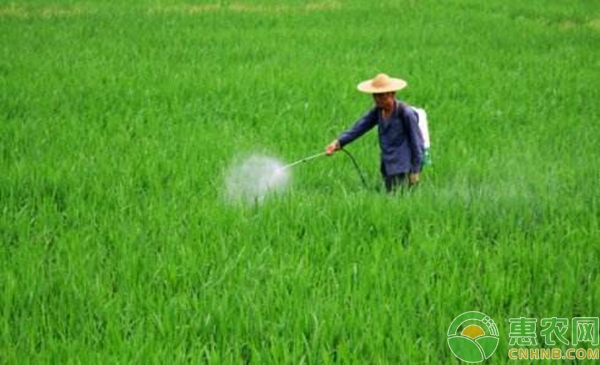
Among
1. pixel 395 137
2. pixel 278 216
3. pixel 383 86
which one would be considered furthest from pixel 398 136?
pixel 278 216

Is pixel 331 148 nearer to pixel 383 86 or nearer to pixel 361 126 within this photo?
pixel 361 126

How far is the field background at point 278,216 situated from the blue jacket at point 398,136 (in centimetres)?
22

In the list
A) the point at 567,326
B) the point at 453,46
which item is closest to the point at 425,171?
the point at 567,326

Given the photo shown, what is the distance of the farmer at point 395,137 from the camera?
392cm

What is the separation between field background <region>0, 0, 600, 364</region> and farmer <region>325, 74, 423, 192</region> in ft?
0.67

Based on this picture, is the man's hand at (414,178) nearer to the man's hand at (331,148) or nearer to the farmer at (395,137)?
the farmer at (395,137)

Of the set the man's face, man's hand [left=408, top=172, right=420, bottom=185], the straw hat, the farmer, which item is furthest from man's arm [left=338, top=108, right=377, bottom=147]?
man's hand [left=408, top=172, right=420, bottom=185]

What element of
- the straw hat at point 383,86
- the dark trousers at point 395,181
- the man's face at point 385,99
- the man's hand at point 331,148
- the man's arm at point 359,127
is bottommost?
the dark trousers at point 395,181

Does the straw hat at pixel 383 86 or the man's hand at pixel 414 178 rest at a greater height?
the straw hat at pixel 383 86

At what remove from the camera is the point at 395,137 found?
4000 mm

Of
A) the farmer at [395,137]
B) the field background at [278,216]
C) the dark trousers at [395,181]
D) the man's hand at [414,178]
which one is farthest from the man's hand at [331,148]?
the man's hand at [414,178]

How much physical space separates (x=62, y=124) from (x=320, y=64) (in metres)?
4.18

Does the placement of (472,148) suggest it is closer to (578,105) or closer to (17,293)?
(578,105)

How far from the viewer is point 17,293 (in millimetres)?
2725
